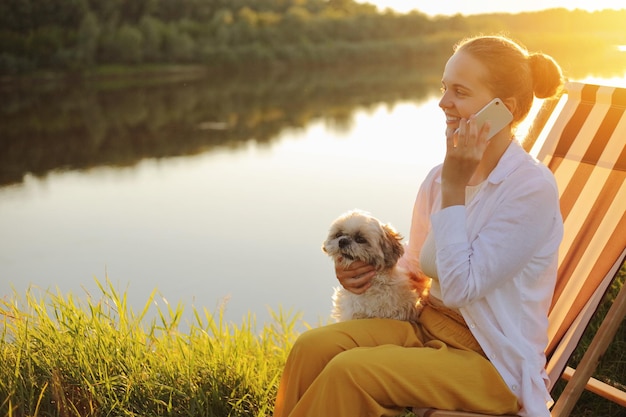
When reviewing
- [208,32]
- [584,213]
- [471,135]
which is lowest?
[208,32]

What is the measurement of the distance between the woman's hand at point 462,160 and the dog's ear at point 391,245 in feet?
1.57

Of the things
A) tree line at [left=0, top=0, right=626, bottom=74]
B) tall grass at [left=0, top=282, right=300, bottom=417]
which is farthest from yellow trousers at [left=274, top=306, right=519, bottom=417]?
tree line at [left=0, top=0, right=626, bottom=74]

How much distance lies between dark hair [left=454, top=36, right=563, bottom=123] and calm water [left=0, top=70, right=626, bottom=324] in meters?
1.83

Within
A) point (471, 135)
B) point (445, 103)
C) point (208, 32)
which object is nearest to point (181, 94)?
point (208, 32)

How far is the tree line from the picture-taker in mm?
26062

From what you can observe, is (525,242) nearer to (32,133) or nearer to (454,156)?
(454,156)

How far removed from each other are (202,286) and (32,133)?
14097 millimetres

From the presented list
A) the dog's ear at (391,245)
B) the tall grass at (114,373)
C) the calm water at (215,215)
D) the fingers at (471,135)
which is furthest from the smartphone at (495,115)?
the calm water at (215,215)

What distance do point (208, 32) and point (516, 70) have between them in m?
28.2

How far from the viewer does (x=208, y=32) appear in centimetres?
2933

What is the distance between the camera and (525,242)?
82.7 inches

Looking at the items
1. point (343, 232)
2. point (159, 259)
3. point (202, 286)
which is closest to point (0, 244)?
point (159, 259)

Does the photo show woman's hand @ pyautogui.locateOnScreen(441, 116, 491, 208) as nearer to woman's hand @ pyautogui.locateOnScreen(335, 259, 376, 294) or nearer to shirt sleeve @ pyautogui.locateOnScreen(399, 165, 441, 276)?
shirt sleeve @ pyautogui.locateOnScreen(399, 165, 441, 276)

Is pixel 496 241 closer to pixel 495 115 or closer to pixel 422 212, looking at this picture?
pixel 495 115
